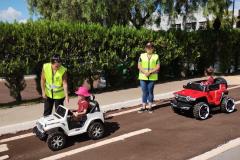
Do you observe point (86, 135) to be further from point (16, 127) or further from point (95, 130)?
point (16, 127)

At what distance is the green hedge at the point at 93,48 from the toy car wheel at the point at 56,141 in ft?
16.1

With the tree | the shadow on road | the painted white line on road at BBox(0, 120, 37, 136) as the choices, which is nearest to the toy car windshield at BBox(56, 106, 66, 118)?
the shadow on road

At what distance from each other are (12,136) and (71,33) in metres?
5.18

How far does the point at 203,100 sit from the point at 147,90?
1642mm

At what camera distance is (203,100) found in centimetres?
962

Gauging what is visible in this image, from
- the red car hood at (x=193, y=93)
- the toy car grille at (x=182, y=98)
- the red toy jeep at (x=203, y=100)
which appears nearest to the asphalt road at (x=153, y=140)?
the red toy jeep at (x=203, y=100)

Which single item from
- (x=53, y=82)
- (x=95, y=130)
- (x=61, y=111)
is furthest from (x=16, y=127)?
(x=95, y=130)

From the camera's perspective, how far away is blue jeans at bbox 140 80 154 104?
1031 centimetres

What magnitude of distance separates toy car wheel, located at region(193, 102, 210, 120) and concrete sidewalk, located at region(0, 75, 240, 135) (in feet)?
9.10

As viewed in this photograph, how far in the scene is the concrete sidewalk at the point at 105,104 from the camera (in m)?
9.83

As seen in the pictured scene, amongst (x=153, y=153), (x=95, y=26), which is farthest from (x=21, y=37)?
(x=153, y=153)

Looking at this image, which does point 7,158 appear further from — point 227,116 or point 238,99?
point 238,99

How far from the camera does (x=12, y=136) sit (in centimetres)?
875

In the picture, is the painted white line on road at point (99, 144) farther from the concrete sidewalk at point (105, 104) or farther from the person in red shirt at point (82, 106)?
the concrete sidewalk at point (105, 104)
